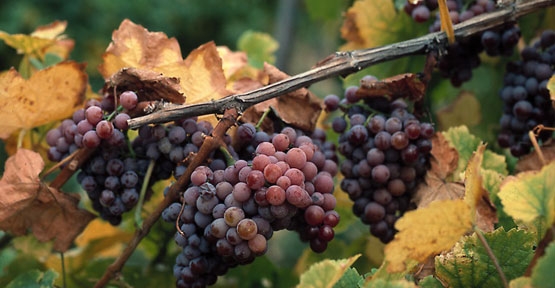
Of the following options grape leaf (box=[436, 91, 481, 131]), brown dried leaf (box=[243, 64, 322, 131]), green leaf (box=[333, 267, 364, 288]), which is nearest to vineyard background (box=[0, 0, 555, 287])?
grape leaf (box=[436, 91, 481, 131])

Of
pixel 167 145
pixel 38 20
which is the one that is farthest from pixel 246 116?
pixel 38 20

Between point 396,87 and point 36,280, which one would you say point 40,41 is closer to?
point 36,280

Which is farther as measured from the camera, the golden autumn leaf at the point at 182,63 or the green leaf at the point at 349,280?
the golden autumn leaf at the point at 182,63

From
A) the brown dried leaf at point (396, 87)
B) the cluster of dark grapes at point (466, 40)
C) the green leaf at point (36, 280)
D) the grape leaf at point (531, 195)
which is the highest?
the cluster of dark grapes at point (466, 40)

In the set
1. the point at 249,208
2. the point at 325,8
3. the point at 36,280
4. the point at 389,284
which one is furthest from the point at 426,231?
the point at 325,8

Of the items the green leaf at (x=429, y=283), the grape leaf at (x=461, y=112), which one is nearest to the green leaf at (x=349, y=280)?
the green leaf at (x=429, y=283)

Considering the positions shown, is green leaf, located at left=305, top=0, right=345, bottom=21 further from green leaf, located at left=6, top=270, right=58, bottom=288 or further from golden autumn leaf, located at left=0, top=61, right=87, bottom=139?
green leaf, located at left=6, top=270, right=58, bottom=288

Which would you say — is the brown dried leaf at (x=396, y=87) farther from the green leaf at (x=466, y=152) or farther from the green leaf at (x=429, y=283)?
the green leaf at (x=429, y=283)
